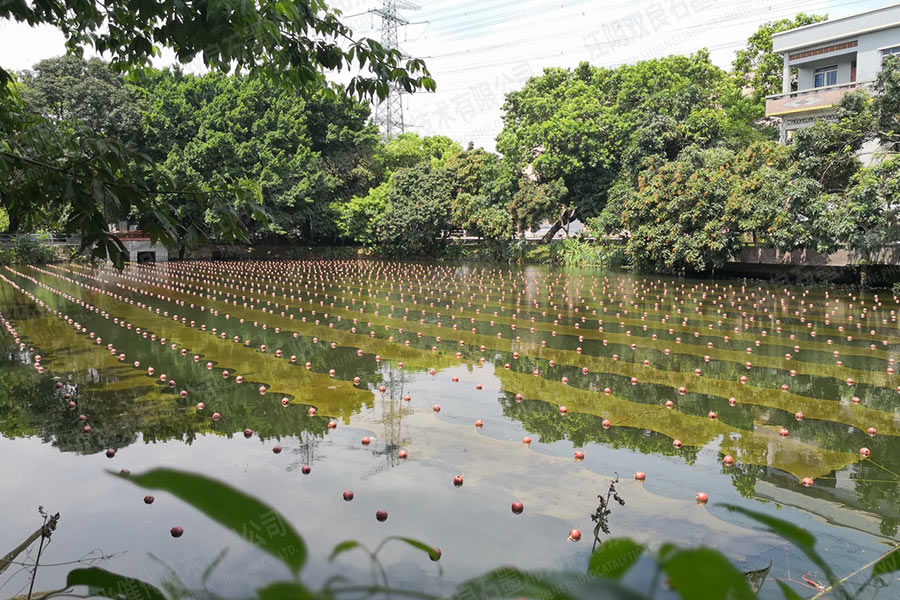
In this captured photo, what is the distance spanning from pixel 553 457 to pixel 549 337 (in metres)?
6.54

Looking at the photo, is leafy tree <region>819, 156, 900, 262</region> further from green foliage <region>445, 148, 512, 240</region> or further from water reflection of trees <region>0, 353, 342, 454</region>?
green foliage <region>445, 148, 512, 240</region>

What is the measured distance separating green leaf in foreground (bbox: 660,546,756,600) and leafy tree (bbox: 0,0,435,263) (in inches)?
119

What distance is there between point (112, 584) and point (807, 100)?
33.5 meters

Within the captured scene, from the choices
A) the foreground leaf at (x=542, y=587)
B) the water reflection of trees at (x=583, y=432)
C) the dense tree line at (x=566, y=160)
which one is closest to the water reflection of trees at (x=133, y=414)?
the water reflection of trees at (x=583, y=432)

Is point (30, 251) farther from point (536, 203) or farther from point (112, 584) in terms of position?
point (112, 584)

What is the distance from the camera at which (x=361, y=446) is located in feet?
22.2

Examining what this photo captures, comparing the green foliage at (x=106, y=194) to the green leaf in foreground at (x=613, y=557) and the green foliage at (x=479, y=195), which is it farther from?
the green foliage at (x=479, y=195)

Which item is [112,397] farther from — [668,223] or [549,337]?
[668,223]

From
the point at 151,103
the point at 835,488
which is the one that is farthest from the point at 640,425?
the point at 151,103

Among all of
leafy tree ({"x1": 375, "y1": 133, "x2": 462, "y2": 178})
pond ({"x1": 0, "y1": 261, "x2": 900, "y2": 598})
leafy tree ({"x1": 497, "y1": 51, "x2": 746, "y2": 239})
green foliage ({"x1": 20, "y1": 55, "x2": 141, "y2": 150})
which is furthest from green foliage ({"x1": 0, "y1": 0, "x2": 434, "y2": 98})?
leafy tree ({"x1": 375, "y1": 133, "x2": 462, "y2": 178})

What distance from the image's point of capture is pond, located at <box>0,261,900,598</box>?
467cm

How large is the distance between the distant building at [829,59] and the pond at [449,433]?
1655 cm

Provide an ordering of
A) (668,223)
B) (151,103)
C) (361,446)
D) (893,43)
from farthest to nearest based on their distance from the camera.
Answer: (151,103), (893,43), (668,223), (361,446)

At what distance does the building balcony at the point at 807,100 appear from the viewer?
27680 millimetres
